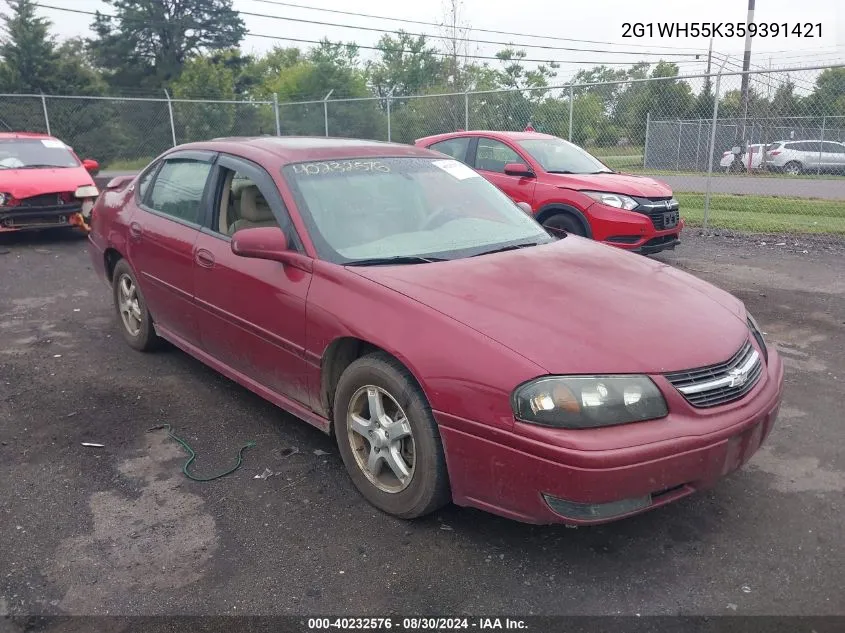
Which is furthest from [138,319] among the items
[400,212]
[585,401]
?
[585,401]

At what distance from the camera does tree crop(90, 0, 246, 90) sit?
42.3 metres

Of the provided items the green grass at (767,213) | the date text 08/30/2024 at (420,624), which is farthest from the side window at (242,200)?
the green grass at (767,213)

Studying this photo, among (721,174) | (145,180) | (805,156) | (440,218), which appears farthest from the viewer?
(805,156)

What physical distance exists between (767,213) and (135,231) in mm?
12564

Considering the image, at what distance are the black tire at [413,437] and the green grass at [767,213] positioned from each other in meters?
9.91

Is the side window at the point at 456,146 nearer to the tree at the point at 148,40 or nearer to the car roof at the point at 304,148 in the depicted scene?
the car roof at the point at 304,148

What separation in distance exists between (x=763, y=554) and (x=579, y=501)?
3.07 feet

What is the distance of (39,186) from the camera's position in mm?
9703

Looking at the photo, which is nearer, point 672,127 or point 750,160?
point 750,160

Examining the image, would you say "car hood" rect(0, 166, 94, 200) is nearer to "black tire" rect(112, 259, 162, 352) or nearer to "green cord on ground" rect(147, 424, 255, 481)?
"black tire" rect(112, 259, 162, 352)

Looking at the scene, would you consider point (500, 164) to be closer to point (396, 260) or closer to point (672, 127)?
point (396, 260)

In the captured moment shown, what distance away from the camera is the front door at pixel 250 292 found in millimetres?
3477

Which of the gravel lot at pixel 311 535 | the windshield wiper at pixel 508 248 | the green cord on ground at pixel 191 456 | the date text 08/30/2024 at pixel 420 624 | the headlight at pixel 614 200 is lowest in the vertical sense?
the date text 08/30/2024 at pixel 420 624

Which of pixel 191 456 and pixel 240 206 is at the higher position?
pixel 240 206
